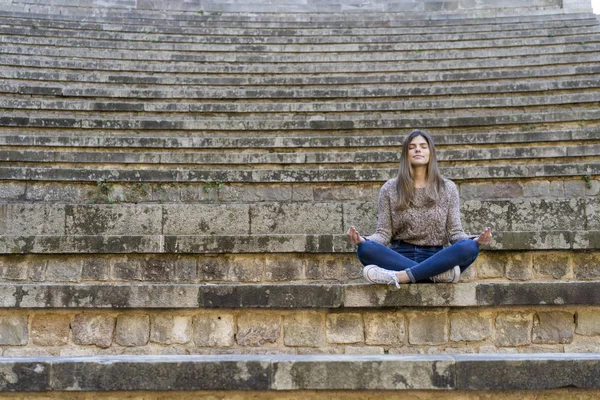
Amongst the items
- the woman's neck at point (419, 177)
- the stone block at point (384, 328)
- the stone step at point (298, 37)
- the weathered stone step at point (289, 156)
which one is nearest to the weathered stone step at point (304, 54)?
the stone step at point (298, 37)

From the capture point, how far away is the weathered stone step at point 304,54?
1021cm

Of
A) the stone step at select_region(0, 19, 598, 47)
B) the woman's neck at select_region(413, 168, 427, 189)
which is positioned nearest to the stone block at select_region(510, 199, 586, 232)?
the woman's neck at select_region(413, 168, 427, 189)

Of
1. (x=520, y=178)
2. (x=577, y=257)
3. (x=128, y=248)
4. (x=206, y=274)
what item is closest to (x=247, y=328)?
(x=206, y=274)

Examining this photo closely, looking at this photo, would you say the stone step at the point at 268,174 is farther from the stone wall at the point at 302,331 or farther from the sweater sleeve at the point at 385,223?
the stone wall at the point at 302,331

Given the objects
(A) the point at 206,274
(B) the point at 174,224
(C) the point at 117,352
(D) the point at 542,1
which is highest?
(D) the point at 542,1

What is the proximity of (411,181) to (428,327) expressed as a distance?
3.28 feet

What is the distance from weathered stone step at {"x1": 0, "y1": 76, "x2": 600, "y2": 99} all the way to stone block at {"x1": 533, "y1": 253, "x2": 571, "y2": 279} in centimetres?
473

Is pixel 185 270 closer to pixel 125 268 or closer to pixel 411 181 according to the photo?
pixel 125 268

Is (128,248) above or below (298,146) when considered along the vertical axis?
below

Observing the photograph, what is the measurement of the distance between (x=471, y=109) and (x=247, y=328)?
6.03 metres

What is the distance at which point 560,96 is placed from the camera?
331 inches

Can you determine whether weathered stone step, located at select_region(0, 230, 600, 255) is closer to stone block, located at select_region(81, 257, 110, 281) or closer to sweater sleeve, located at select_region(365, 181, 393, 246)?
stone block, located at select_region(81, 257, 110, 281)

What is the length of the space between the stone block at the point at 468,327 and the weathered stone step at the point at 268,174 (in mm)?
2924

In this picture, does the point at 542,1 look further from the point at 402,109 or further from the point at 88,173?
the point at 88,173
